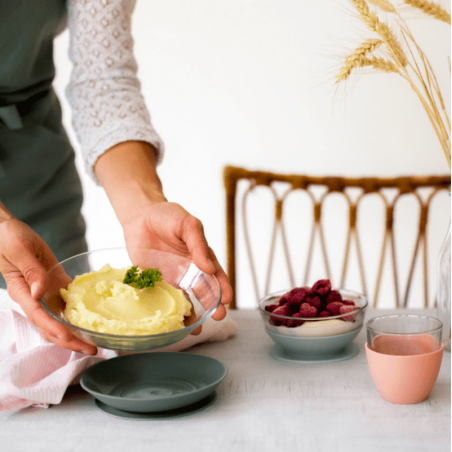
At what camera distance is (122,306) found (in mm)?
791

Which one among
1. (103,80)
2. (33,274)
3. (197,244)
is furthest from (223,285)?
(103,80)

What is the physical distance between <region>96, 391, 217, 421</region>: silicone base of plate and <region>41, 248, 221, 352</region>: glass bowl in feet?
0.28

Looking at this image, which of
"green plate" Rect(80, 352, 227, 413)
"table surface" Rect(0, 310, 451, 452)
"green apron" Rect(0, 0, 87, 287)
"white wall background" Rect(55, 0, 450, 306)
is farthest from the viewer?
"white wall background" Rect(55, 0, 450, 306)

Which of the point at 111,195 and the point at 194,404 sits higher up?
the point at 111,195

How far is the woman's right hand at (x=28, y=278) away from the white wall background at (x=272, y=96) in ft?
6.83

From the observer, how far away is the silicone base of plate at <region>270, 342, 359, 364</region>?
922 mm

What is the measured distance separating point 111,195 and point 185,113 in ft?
5.93

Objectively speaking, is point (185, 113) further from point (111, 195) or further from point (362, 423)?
point (362, 423)

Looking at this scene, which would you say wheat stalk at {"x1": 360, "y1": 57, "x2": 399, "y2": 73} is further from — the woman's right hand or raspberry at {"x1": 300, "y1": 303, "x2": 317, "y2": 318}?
the woman's right hand

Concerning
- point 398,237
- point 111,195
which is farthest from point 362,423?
point 398,237

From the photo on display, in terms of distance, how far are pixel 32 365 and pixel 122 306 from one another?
154 millimetres

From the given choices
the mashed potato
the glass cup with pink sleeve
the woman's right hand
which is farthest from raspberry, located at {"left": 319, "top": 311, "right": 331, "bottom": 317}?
the woman's right hand

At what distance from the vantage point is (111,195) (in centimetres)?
115

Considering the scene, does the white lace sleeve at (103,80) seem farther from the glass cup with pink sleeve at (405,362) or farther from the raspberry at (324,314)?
the glass cup with pink sleeve at (405,362)
